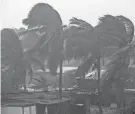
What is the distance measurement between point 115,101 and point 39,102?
61.8 inches

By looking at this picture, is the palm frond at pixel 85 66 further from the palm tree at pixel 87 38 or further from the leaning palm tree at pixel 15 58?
the leaning palm tree at pixel 15 58

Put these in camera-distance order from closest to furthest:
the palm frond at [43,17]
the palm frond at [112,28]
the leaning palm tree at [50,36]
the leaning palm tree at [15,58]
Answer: the leaning palm tree at [15,58]
the palm frond at [43,17]
the leaning palm tree at [50,36]
the palm frond at [112,28]

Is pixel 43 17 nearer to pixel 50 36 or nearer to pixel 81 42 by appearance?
pixel 50 36

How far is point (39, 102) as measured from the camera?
4.94 m

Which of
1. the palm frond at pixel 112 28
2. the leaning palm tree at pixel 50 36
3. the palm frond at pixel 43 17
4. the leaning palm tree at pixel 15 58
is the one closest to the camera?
the leaning palm tree at pixel 15 58

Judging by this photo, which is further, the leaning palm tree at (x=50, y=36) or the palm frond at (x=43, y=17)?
the leaning palm tree at (x=50, y=36)

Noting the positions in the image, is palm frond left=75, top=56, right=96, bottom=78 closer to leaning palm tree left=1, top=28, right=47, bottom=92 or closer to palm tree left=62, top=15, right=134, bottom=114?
palm tree left=62, top=15, right=134, bottom=114

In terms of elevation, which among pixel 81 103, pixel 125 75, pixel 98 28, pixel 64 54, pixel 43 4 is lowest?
pixel 81 103

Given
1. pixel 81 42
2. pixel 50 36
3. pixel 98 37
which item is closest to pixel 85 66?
pixel 81 42

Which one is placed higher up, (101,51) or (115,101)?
(101,51)

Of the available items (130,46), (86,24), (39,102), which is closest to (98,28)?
(86,24)

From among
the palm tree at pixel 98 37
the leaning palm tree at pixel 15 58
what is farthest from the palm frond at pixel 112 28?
the leaning palm tree at pixel 15 58

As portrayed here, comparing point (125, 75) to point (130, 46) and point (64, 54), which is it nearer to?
point (130, 46)

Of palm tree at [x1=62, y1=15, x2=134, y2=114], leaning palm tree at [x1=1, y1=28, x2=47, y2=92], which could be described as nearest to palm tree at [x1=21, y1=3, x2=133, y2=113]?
palm tree at [x1=62, y1=15, x2=134, y2=114]
